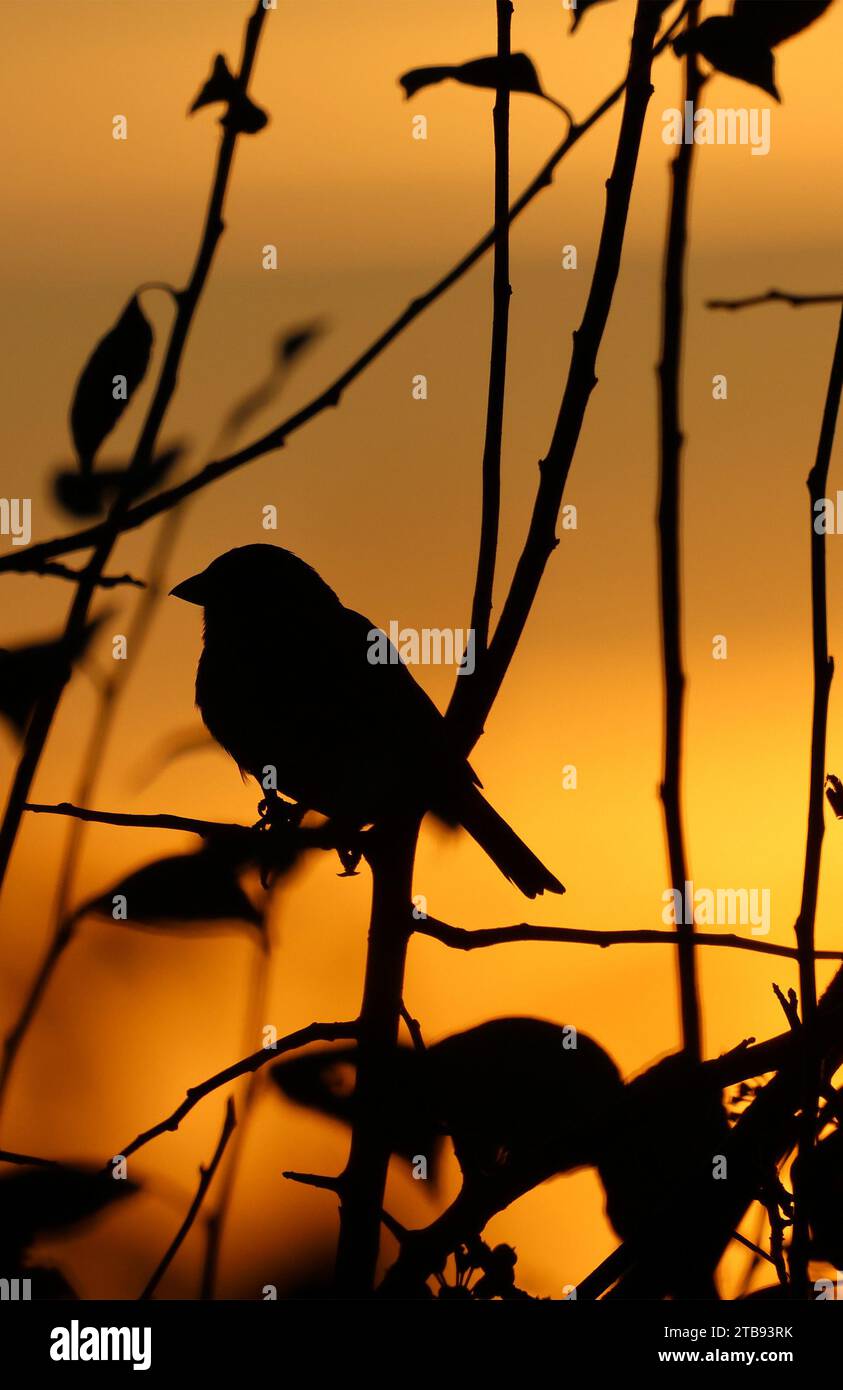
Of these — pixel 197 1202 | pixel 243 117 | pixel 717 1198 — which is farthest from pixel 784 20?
pixel 197 1202

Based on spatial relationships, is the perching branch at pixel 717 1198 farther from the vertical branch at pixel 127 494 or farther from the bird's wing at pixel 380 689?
the bird's wing at pixel 380 689

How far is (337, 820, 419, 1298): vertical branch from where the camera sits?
1220 mm

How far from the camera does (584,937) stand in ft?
4.14

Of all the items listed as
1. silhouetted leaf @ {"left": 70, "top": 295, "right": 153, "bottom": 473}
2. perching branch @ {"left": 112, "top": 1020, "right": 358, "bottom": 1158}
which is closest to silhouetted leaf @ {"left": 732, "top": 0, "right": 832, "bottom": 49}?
silhouetted leaf @ {"left": 70, "top": 295, "right": 153, "bottom": 473}

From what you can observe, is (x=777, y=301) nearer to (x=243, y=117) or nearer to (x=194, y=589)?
(x=243, y=117)

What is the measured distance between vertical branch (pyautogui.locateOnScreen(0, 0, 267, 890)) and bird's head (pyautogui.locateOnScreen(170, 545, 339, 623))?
158 centimetres

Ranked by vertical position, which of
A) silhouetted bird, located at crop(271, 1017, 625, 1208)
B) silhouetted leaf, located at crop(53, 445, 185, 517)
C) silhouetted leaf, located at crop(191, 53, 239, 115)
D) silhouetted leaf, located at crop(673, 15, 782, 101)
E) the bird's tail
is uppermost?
silhouetted leaf, located at crop(191, 53, 239, 115)

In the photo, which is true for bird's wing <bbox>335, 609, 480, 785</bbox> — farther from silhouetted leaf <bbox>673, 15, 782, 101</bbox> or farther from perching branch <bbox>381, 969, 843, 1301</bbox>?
silhouetted leaf <bbox>673, 15, 782, 101</bbox>

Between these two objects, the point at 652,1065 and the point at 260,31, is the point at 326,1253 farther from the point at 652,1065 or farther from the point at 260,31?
the point at 260,31

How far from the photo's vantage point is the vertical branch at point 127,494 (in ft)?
3.89

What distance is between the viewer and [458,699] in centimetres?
125

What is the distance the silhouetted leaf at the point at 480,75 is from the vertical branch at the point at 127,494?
6.0 inches

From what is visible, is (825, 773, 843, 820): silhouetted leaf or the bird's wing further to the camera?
the bird's wing

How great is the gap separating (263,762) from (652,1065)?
1.57m
